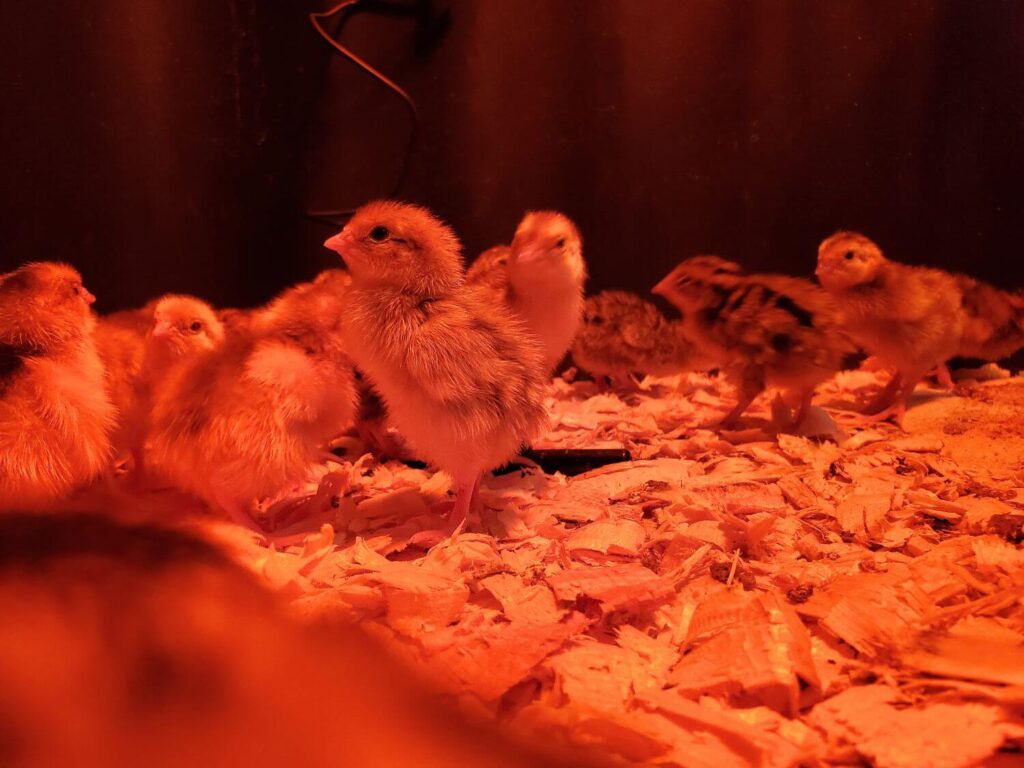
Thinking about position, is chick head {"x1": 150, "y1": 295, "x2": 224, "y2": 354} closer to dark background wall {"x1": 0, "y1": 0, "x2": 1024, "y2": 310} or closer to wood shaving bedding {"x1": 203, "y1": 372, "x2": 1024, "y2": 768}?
wood shaving bedding {"x1": 203, "y1": 372, "x2": 1024, "y2": 768}

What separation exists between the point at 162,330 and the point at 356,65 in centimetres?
216

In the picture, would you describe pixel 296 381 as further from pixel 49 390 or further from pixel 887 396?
pixel 887 396

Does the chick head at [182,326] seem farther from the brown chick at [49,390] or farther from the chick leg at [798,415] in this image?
the chick leg at [798,415]

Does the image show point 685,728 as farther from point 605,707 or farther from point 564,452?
point 564,452

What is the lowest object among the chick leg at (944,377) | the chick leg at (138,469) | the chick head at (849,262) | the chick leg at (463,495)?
the chick leg at (138,469)

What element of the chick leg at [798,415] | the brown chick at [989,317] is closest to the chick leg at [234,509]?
the chick leg at [798,415]

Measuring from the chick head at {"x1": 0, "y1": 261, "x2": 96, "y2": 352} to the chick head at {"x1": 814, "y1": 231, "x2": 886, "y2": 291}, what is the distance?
3.20m

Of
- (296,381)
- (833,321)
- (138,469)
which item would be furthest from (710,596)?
(138,469)

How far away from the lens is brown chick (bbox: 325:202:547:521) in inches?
83.9

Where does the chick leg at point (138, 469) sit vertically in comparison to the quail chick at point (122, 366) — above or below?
below

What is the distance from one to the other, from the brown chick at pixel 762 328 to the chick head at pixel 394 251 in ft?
5.44

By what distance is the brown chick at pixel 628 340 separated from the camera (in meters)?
3.99

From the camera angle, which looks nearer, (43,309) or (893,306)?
(43,309)

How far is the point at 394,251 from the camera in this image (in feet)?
7.33
